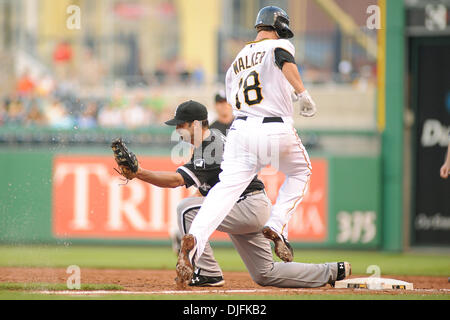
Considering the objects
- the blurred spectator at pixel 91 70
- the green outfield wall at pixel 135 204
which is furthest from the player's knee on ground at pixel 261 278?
the blurred spectator at pixel 91 70

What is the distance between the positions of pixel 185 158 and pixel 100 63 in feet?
16.3

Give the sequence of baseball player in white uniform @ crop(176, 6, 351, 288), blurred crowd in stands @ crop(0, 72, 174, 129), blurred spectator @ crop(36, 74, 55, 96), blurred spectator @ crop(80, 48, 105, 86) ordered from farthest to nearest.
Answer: blurred spectator @ crop(80, 48, 105, 86)
blurred spectator @ crop(36, 74, 55, 96)
blurred crowd in stands @ crop(0, 72, 174, 129)
baseball player in white uniform @ crop(176, 6, 351, 288)

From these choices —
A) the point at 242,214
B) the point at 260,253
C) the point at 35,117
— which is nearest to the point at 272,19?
the point at 242,214

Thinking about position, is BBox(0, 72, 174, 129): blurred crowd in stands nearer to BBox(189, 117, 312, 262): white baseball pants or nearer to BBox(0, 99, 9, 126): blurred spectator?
BBox(0, 99, 9, 126): blurred spectator

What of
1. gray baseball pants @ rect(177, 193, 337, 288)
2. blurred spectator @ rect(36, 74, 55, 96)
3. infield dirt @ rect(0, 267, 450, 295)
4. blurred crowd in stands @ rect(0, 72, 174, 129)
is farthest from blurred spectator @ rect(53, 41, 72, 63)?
gray baseball pants @ rect(177, 193, 337, 288)

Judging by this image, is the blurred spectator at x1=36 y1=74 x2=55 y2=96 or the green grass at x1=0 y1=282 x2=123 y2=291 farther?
the blurred spectator at x1=36 y1=74 x2=55 y2=96

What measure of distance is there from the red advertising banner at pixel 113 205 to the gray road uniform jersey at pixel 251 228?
18.6 feet

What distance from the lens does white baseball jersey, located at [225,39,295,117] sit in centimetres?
621

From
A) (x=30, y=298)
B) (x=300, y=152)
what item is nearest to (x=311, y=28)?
(x=300, y=152)

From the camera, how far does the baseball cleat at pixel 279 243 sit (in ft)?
20.3

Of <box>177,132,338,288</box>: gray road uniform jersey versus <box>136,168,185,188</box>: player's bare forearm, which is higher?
<box>136,168,185,188</box>: player's bare forearm

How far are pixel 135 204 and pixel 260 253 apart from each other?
20.0ft

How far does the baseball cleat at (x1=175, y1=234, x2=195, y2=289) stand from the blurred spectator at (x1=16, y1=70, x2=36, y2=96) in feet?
32.0

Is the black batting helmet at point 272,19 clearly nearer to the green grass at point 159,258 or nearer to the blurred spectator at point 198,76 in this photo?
the green grass at point 159,258
